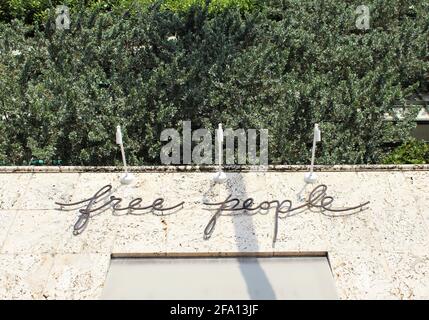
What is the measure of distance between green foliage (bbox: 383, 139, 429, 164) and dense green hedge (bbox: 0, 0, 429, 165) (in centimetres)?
37

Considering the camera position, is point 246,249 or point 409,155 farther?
point 409,155

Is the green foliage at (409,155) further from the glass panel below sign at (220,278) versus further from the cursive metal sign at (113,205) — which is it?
the cursive metal sign at (113,205)

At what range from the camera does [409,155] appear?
15.1 m

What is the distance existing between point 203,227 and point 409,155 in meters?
6.39

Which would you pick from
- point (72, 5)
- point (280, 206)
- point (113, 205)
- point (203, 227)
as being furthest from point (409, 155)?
point (72, 5)

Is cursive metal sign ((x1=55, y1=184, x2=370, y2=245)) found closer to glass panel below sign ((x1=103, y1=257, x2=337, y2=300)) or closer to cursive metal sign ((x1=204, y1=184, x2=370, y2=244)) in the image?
cursive metal sign ((x1=204, y1=184, x2=370, y2=244))

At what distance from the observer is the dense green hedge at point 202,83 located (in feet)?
48.9

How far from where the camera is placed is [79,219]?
491 inches

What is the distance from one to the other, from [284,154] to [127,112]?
4427mm

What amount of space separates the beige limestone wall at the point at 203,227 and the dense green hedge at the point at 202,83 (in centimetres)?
132

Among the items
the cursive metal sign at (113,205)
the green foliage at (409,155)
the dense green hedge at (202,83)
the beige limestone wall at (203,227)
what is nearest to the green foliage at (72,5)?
the dense green hedge at (202,83)

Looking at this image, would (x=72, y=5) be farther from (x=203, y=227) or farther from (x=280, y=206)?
(x=280, y=206)

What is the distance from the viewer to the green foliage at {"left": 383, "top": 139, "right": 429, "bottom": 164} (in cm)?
1497
